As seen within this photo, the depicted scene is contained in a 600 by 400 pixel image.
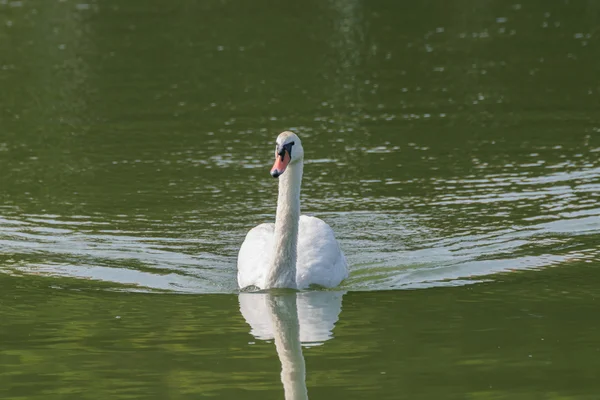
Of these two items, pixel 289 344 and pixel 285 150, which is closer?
pixel 289 344

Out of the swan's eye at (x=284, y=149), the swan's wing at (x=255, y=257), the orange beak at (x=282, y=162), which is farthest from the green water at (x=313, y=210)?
the swan's eye at (x=284, y=149)

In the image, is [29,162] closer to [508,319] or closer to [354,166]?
[354,166]

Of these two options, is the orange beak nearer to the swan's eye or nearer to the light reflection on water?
the swan's eye

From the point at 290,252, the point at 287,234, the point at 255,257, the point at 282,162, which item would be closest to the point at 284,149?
the point at 282,162

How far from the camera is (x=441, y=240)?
628 inches

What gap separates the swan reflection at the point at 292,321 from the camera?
10991 millimetres

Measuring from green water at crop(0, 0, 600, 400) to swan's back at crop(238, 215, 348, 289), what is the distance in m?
0.29

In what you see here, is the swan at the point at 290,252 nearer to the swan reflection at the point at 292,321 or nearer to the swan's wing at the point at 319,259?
the swan's wing at the point at 319,259

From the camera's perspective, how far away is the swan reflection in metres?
11.0

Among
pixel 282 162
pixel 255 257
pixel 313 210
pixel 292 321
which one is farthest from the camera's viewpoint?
pixel 313 210

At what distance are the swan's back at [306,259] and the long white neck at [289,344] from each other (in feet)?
1.24

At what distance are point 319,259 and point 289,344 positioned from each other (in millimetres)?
2391

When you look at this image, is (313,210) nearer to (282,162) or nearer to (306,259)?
(306,259)

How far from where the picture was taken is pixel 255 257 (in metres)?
14.4
